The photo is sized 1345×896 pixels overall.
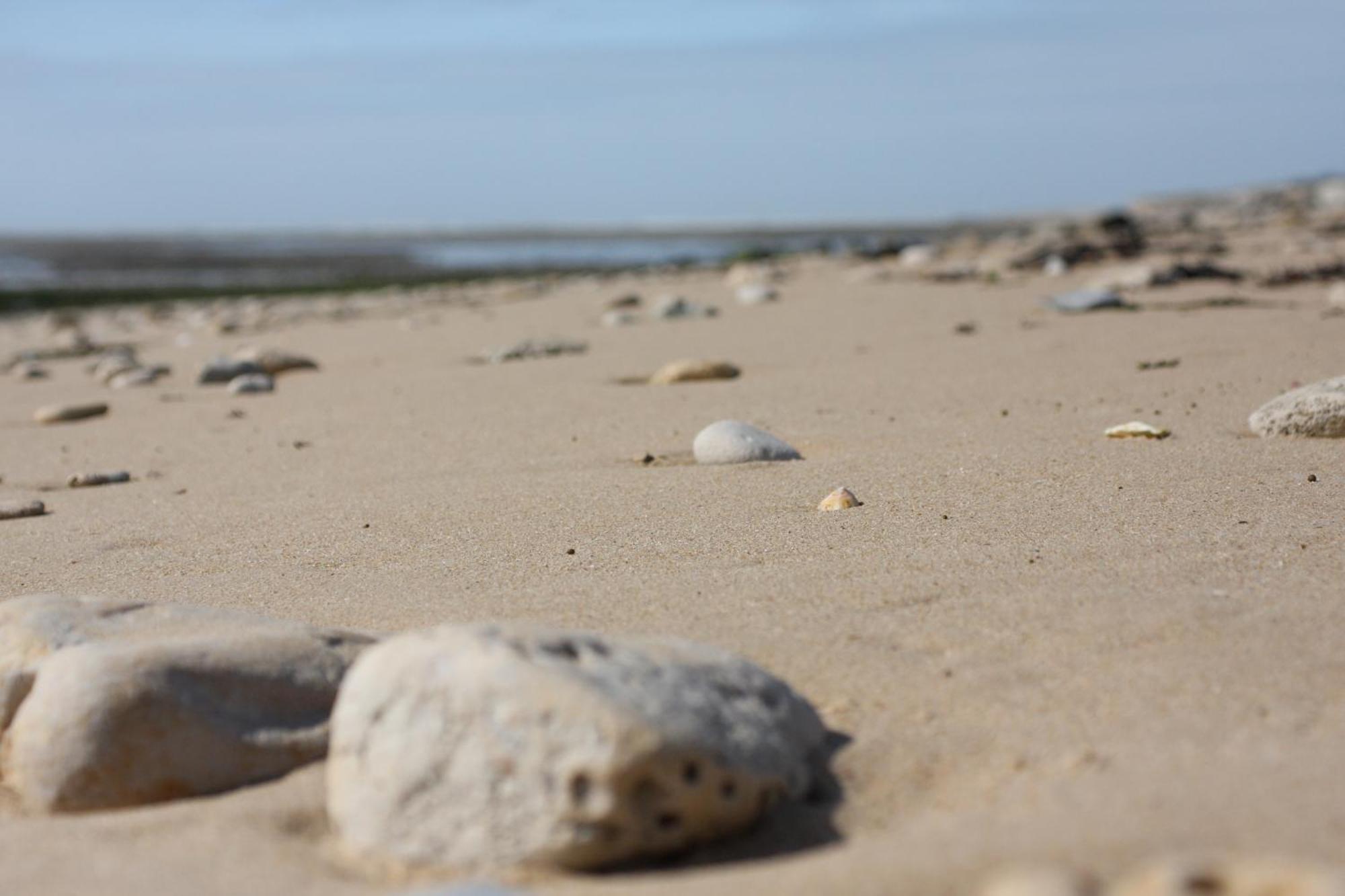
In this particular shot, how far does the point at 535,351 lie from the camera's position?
25.2ft

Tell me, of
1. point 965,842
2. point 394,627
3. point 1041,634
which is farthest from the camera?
point 394,627

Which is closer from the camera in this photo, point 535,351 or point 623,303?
point 535,351

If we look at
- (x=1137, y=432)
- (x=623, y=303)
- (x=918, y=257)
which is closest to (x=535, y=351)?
(x=623, y=303)

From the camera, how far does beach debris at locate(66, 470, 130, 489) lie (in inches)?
189

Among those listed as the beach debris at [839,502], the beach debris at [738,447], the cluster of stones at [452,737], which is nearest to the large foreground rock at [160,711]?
the cluster of stones at [452,737]

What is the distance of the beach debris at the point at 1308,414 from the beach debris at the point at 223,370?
554 cm

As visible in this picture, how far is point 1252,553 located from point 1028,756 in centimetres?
114

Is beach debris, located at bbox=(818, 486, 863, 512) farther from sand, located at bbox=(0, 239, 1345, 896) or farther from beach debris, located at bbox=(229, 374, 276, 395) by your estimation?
beach debris, located at bbox=(229, 374, 276, 395)

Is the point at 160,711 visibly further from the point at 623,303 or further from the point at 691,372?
the point at 623,303

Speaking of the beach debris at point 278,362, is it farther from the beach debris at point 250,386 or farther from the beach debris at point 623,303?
the beach debris at point 623,303

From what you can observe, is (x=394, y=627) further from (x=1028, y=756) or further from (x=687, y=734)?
(x=1028, y=756)

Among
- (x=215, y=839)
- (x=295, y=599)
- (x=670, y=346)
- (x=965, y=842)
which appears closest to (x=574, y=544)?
(x=295, y=599)

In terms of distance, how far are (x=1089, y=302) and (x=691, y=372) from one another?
2.84 m

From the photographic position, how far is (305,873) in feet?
6.15
